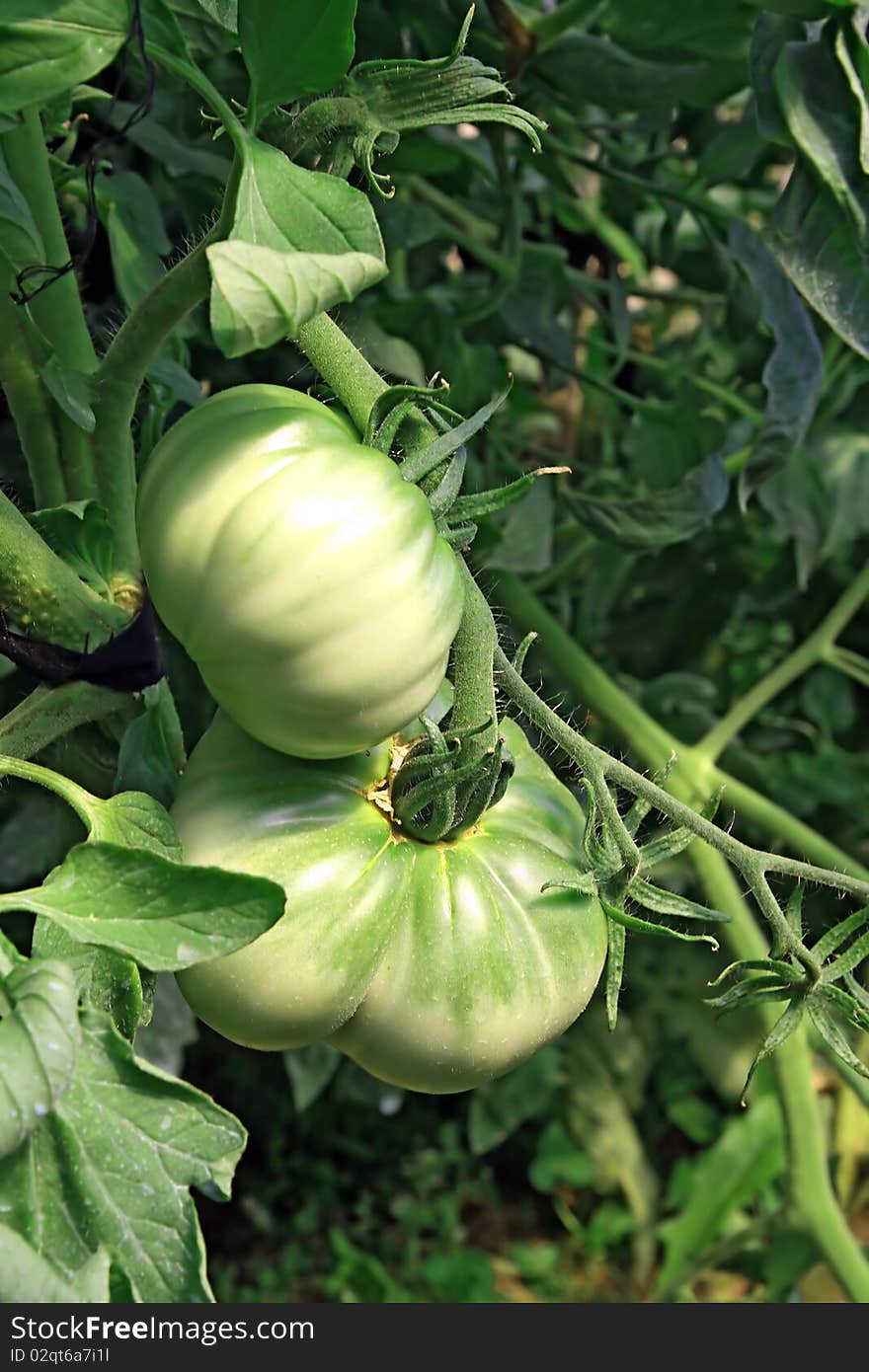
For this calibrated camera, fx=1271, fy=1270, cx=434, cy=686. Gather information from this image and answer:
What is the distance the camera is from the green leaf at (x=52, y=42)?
14.2 inches

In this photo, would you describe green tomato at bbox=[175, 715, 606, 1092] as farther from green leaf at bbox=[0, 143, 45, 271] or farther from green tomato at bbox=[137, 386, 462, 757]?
green leaf at bbox=[0, 143, 45, 271]

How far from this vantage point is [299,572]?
1.26ft

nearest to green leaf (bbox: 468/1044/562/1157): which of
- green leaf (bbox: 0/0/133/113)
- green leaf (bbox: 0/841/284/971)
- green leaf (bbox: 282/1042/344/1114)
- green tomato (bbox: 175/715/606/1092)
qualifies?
green leaf (bbox: 282/1042/344/1114)

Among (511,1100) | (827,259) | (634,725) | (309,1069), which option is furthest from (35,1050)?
(511,1100)

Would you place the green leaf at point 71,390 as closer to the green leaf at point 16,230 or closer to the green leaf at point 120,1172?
the green leaf at point 16,230

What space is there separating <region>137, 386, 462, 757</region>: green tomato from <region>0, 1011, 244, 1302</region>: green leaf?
0.12m

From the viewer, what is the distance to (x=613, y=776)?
464mm

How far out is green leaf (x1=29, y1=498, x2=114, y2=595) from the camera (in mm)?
462

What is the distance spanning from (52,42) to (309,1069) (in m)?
0.84

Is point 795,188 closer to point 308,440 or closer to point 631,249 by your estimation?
point 308,440

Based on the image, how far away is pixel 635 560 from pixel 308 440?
0.77 meters

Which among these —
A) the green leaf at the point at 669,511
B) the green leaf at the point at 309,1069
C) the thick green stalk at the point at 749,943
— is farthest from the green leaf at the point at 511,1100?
the green leaf at the point at 669,511

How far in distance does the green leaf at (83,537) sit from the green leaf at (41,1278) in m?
0.23

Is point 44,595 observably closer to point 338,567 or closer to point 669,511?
point 338,567
